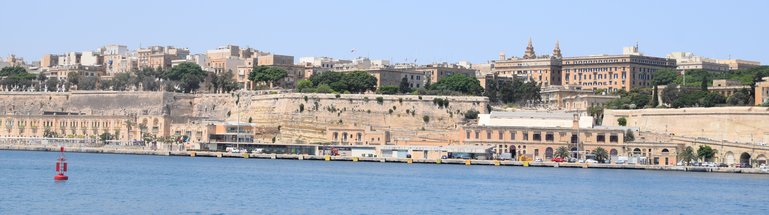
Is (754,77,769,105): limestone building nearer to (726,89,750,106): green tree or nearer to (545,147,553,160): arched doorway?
(726,89,750,106): green tree

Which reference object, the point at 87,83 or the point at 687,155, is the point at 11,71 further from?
the point at 687,155

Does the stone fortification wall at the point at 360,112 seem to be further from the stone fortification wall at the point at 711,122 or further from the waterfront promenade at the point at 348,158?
the stone fortification wall at the point at 711,122

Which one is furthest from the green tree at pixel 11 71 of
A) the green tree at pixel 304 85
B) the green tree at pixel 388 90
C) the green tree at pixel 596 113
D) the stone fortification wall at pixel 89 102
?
the green tree at pixel 596 113

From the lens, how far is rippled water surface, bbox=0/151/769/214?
40.7m

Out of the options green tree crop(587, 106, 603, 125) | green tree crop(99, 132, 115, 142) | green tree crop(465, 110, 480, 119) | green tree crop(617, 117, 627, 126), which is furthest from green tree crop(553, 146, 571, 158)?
green tree crop(99, 132, 115, 142)

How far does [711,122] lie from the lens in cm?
7619

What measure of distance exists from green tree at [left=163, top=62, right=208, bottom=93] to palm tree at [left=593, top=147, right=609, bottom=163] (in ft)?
121

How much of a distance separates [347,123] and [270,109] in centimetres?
492

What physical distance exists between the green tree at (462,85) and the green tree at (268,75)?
391 inches

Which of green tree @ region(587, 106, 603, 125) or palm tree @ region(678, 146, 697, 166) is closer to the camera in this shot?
palm tree @ region(678, 146, 697, 166)

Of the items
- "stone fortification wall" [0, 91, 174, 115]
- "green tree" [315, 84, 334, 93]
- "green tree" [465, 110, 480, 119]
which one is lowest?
"green tree" [465, 110, 480, 119]

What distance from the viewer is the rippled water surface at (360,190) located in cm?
4072

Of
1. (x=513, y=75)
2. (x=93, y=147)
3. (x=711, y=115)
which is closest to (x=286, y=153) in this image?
(x=93, y=147)

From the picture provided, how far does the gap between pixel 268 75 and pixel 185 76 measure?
8.63 metres
